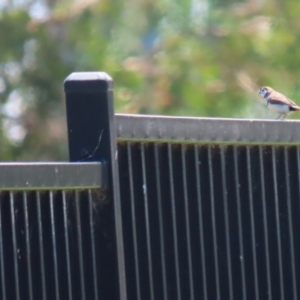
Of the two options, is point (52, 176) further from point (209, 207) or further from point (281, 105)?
point (281, 105)

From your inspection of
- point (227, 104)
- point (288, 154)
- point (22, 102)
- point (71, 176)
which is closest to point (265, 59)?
point (227, 104)

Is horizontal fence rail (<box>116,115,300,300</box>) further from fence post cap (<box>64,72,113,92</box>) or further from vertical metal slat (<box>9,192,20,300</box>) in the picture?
vertical metal slat (<box>9,192,20,300</box>)

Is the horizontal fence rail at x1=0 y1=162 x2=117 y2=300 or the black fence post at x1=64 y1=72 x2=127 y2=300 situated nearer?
the horizontal fence rail at x1=0 y1=162 x2=117 y2=300

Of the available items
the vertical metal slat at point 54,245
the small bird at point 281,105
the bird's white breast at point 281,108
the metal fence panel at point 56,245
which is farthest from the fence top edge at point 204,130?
the bird's white breast at point 281,108

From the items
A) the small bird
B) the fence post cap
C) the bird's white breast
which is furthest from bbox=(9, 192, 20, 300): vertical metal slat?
the bird's white breast

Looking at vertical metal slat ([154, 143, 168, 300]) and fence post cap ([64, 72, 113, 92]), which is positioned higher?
fence post cap ([64, 72, 113, 92])

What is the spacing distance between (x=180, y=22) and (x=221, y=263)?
33.7 ft

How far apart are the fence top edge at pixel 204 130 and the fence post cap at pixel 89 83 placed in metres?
0.16

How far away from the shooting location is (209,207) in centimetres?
459

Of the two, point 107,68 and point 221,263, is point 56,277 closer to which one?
point 221,263

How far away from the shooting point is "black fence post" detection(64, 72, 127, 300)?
4.16m

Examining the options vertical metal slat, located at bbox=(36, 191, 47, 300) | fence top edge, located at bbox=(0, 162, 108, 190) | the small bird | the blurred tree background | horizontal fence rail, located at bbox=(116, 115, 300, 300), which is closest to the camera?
fence top edge, located at bbox=(0, 162, 108, 190)

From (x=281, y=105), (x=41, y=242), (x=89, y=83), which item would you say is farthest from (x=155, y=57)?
(x=41, y=242)

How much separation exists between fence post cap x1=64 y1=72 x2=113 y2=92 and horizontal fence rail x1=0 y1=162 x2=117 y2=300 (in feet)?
0.99
